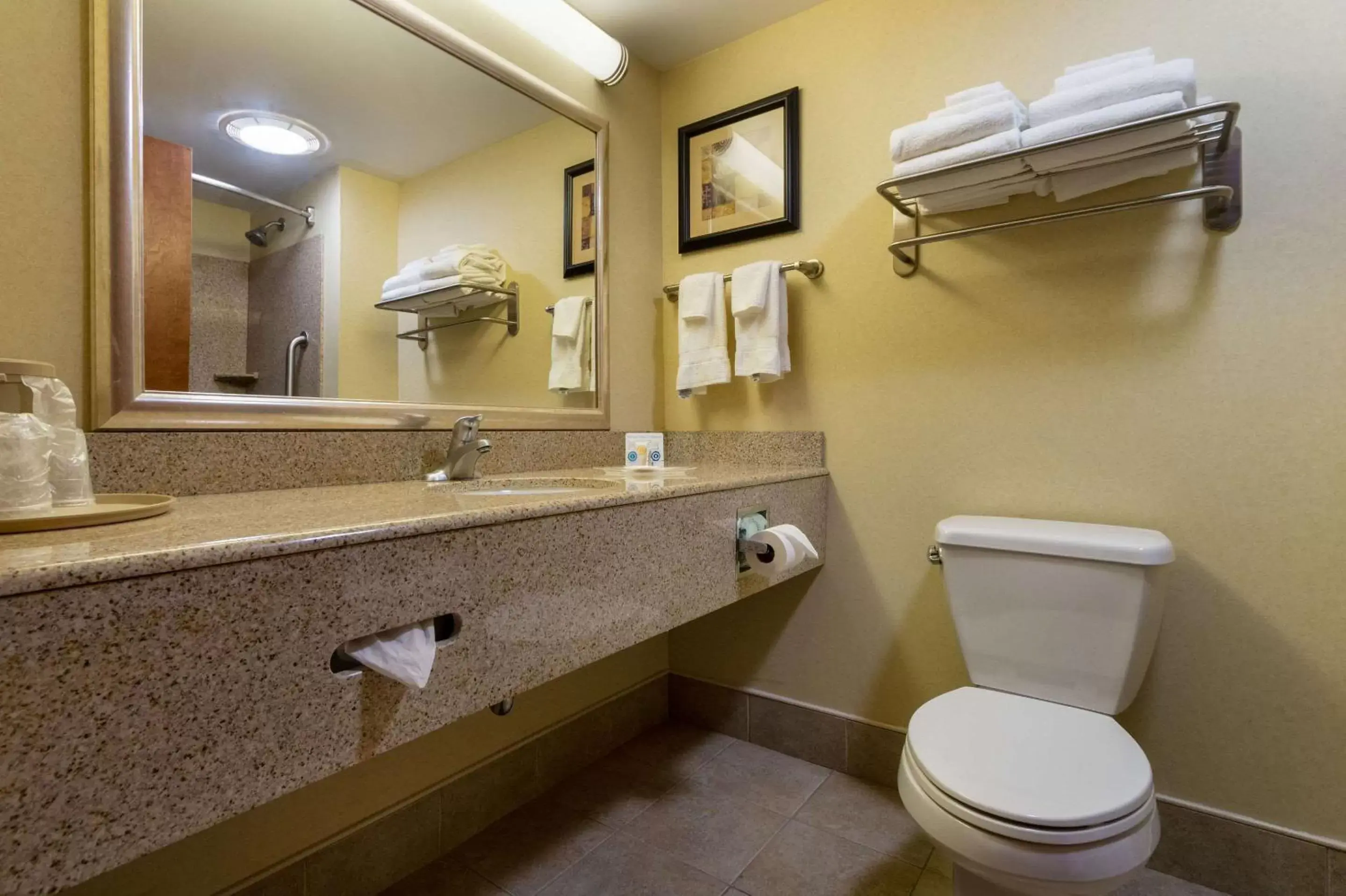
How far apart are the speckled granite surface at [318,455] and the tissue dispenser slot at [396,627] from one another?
21.4 inches

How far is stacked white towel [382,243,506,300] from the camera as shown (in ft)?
4.48

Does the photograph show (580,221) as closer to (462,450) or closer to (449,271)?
(449,271)

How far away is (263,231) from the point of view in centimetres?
115

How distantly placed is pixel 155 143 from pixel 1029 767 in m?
1.72

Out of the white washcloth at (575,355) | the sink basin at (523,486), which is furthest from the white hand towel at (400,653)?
the white washcloth at (575,355)

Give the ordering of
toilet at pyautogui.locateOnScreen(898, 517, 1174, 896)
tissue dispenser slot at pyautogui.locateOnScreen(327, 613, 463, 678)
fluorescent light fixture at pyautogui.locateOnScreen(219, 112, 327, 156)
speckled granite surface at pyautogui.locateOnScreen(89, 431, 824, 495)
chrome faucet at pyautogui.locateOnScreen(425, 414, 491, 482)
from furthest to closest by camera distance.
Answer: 1. chrome faucet at pyautogui.locateOnScreen(425, 414, 491, 482)
2. fluorescent light fixture at pyautogui.locateOnScreen(219, 112, 327, 156)
3. speckled granite surface at pyautogui.locateOnScreen(89, 431, 824, 495)
4. toilet at pyautogui.locateOnScreen(898, 517, 1174, 896)
5. tissue dispenser slot at pyautogui.locateOnScreen(327, 613, 463, 678)

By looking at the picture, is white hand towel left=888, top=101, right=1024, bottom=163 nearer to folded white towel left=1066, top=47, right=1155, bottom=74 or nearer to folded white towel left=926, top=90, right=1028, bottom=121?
folded white towel left=926, top=90, right=1028, bottom=121

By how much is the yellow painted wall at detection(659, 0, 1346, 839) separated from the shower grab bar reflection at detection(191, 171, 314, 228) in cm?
118

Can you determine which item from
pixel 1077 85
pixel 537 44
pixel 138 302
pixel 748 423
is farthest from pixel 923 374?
pixel 138 302

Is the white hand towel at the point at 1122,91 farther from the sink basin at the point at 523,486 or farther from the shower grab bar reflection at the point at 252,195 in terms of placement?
the shower grab bar reflection at the point at 252,195

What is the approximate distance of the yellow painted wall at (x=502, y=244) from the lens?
55.1 inches


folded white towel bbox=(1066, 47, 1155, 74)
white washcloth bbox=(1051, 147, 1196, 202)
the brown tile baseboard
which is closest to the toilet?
the brown tile baseboard

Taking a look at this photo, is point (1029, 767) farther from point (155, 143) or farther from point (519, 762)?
point (155, 143)

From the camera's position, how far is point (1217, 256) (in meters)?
1.27
